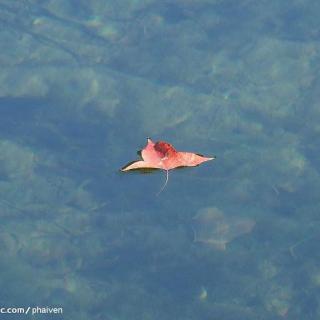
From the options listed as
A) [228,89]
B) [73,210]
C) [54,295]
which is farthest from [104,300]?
[228,89]

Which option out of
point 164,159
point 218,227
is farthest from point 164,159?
point 218,227

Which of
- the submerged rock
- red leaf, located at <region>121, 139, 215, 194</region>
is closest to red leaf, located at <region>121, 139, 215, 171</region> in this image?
red leaf, located at <region>121, 139, 215, 194</region>

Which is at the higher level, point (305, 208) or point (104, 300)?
point (305, 208)

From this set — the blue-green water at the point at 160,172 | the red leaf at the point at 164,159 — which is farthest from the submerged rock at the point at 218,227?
the red leaf at the point at 164,159

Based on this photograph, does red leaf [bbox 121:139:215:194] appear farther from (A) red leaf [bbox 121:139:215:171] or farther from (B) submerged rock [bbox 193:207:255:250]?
(B) submerged rock [bbox 193:207:255:250]

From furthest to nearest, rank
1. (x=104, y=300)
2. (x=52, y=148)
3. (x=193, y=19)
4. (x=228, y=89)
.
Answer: (x=193, y=19)
(x=228, y=89)
(x=52, y=148)
(x=104, y=300)

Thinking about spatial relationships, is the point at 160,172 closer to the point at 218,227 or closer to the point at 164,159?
the point at 164,159

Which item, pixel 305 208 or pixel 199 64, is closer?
Result: pixel 305 208

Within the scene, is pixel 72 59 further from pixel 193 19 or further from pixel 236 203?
pixel 236 203
